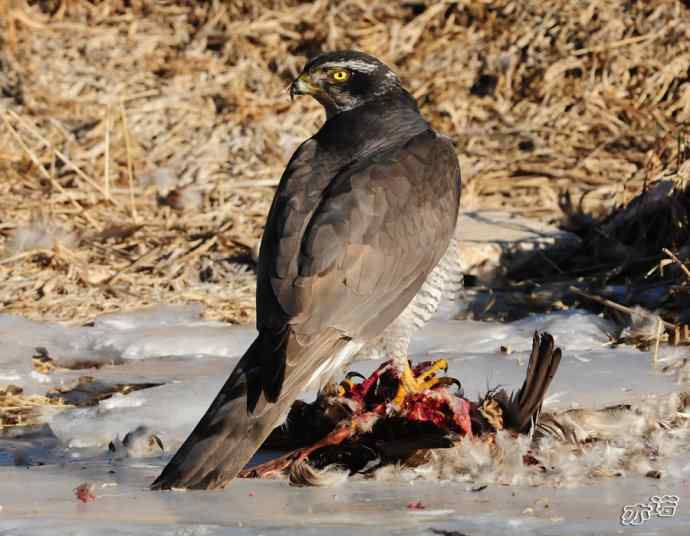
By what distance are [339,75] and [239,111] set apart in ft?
13.2

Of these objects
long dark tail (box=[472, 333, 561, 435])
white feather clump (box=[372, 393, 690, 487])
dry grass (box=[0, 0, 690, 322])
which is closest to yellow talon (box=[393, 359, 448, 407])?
long dark tail (box=[472, 333, 561, 435])

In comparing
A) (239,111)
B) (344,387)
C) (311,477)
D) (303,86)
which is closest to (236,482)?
(311,477)

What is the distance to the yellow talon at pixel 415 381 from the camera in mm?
4438

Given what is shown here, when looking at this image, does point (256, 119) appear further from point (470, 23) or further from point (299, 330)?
point (299, 330)

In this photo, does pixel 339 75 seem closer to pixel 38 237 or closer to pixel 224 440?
pixel 224 440

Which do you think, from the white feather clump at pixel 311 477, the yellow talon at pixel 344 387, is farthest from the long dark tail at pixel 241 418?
A: the yellow talon at pixel 344 387

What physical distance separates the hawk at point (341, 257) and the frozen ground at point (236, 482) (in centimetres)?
22

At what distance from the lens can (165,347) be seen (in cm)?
594

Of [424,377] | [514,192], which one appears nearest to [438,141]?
[424,377]

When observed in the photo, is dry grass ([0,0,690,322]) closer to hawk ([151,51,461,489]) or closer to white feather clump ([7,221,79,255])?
white feather clump ([7,221,79,255])

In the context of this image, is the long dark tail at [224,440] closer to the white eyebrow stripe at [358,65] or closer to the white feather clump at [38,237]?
the white eyebrow stripe at [358,65]

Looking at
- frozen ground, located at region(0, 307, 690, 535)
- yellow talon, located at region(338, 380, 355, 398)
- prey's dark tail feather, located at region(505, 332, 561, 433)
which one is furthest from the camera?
yellow talon, located at region(338, 380, 355, 398)

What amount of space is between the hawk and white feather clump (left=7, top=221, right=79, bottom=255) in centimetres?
268

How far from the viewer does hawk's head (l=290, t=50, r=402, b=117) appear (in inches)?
203
